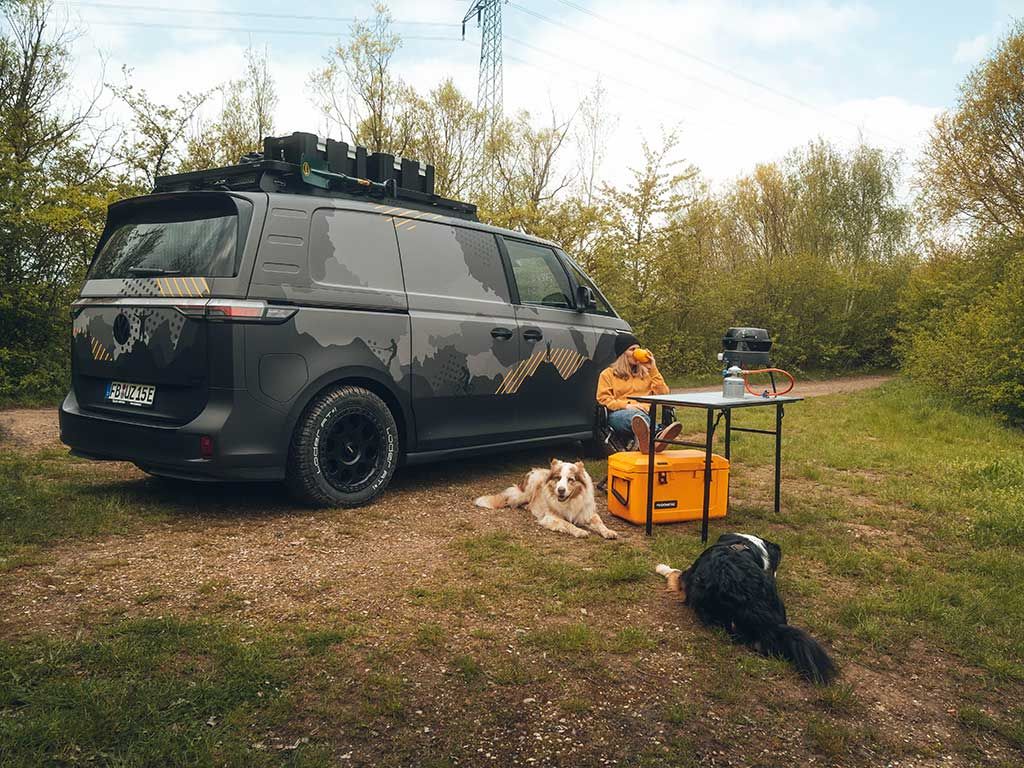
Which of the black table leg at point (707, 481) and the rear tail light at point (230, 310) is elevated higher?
the rear tail light at point (230, 310)

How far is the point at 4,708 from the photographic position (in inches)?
90.9

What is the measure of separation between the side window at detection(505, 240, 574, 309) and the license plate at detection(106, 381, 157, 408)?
286cm

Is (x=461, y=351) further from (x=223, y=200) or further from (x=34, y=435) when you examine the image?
(x=34, y=435)

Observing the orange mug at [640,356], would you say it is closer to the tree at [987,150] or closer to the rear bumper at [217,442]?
the rear bumper at [217,442]

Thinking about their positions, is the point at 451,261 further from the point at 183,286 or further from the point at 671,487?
the point at 671,487

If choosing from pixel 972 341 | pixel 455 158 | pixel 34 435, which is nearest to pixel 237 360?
pixel 34 435

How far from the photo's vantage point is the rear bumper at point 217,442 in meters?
4.32

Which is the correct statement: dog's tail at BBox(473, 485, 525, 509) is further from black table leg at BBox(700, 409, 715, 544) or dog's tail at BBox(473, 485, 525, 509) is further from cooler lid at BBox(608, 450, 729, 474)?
black table leg at BBox(700, 409, 715, 544)

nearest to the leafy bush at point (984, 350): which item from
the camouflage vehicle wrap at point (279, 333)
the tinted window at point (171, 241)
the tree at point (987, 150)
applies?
the tree at point (987, 150)

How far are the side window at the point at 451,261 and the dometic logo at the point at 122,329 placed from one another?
176cm

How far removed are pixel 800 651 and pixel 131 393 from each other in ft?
12.9

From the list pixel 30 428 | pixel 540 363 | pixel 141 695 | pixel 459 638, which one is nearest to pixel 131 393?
pixel 141 695

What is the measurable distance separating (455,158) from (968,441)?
1212 centimetres

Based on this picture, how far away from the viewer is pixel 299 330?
15.0ft
